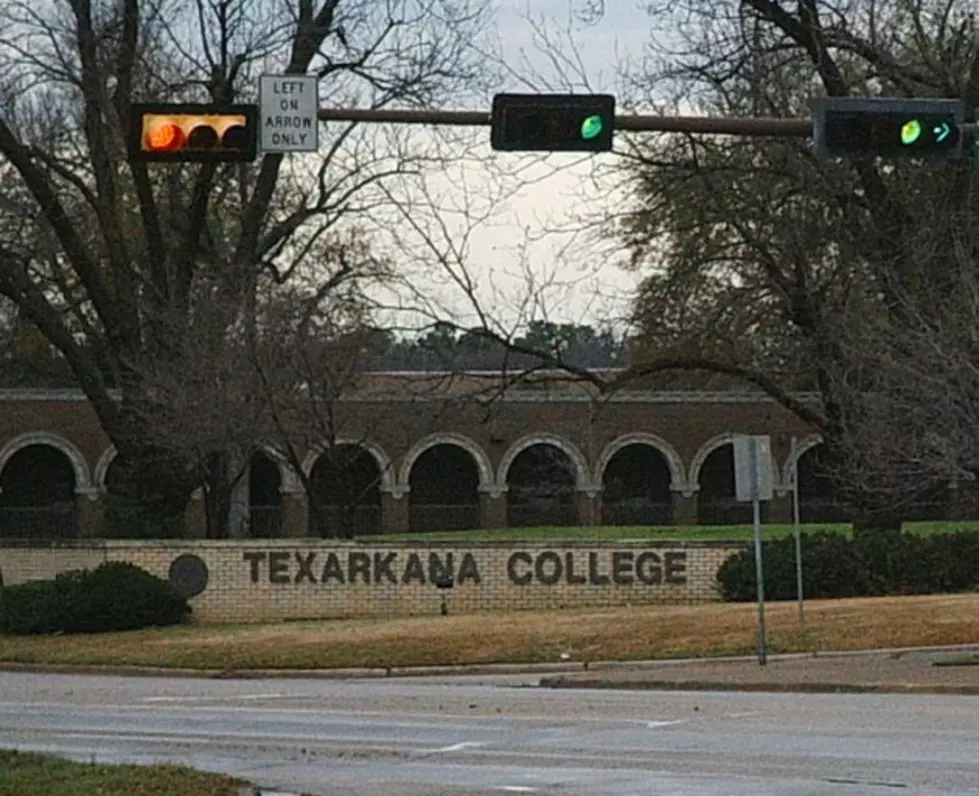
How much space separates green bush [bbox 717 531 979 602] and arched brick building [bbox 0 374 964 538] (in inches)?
1016

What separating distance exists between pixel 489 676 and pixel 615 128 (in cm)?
1248

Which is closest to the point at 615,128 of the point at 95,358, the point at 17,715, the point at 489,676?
the point at 17,715

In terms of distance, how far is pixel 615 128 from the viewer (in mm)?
17031

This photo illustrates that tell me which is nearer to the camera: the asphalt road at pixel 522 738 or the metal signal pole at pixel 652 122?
the asphalt road at pixel 522 738

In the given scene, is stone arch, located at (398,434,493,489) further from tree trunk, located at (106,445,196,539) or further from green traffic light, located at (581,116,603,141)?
green traffic light, located at (581,116,603,141)

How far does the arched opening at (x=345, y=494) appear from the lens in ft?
146

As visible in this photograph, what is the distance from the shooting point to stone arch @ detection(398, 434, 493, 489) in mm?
64125

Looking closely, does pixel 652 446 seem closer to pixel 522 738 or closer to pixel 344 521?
pixel 344 521

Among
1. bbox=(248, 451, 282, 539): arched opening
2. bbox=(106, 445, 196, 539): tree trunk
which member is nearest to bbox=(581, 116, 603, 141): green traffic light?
bbox=(106, 445, 196, 539): tree trunk

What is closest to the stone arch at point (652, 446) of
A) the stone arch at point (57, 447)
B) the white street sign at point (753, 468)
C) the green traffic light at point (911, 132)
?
the stone arch at point (57, 447)

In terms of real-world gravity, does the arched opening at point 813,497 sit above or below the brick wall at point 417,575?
above

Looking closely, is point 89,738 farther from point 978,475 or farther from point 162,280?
point 162,280

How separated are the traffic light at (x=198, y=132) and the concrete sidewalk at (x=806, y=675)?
32.9 ft

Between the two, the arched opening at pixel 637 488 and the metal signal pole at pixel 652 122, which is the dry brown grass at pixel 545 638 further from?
the arched opening at pixel 637 488
